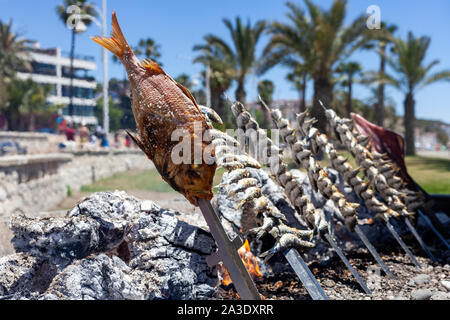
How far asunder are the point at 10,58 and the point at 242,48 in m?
27.0

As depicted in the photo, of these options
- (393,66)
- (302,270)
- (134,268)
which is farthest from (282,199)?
(393,66)

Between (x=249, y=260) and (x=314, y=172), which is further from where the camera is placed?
(x=314, y=172)

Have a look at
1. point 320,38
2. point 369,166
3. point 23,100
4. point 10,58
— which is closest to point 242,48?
point 320,38

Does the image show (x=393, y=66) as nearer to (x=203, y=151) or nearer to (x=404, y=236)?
(x=404, y=236)

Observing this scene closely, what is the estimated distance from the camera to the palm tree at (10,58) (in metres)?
33.0

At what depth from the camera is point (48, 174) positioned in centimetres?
1042

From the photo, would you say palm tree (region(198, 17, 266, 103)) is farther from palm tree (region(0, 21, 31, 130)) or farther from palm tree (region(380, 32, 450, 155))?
palm tree (region(0, 21, 31, 130))

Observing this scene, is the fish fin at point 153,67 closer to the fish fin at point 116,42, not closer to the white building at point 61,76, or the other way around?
the fish fin at point 116,42

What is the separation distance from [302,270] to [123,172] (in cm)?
1271

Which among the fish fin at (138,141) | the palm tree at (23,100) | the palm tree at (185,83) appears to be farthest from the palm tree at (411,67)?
the palm tree at (23,100)

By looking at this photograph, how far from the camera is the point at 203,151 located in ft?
7.61

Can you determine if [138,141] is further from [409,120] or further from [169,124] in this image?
[409,120]

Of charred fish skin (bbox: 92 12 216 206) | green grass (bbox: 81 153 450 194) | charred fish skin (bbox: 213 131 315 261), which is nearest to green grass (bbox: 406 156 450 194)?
green grass (bbox: 81 153 450 194)

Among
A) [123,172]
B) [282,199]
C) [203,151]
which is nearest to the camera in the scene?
[203,151]
